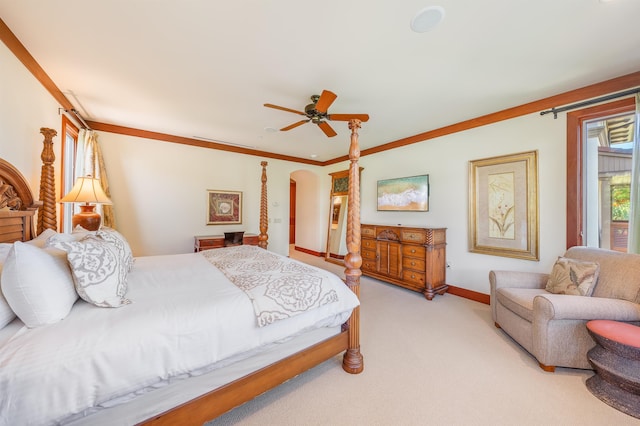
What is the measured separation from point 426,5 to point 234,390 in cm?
274

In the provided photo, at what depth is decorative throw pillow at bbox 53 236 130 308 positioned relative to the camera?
125 cm

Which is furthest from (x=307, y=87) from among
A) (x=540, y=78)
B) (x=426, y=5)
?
(x=540, y=78)

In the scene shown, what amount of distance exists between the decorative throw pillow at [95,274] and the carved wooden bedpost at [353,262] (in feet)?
5.05

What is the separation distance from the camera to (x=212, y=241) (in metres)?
4.45

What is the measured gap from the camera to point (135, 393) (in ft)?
3.66

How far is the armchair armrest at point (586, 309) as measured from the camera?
6.08ft

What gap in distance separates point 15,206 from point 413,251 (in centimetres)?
443

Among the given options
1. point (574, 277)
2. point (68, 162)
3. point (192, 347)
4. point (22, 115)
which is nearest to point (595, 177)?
point (574, 277)

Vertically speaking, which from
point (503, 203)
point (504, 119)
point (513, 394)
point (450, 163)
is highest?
point (504, 119)

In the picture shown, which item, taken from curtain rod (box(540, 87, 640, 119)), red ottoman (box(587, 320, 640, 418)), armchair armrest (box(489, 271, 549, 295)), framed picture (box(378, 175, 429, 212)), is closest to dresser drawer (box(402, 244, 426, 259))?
framed picture (box(378, 175, 429, 212))

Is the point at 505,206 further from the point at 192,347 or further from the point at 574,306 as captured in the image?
the point at 192,347

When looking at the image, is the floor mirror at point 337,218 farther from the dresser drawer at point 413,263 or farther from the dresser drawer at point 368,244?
the dresser drawer at point 413,263

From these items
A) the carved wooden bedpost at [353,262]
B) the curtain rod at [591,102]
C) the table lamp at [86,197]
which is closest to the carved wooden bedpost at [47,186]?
the table lamp at [86,197]

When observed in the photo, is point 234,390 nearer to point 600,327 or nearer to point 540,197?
point 600,327
